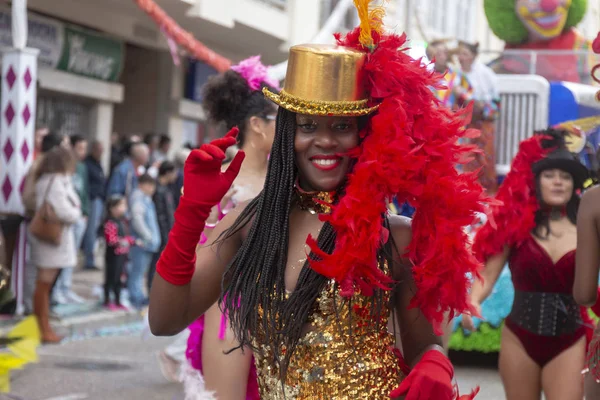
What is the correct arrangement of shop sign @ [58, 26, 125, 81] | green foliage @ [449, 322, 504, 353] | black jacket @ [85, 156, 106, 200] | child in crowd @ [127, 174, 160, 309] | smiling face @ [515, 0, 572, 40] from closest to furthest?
green foliage @ [449, 322, 504, 353]
child in crowd @ [127, 174, 160, 309]
smiling face @ [515, 0, 572, 40]
black jacket @ [85, 156, 106, 200]
shop sign @ [58, 26, 125, 81]

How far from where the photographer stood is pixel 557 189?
4.82 meters

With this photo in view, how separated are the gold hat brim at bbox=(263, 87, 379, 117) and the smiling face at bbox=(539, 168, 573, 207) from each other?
8.45ft

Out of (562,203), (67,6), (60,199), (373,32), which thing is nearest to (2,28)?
(67,6)

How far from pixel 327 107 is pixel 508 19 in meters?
8.50

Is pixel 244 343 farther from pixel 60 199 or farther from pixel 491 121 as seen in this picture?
pixel 491 121

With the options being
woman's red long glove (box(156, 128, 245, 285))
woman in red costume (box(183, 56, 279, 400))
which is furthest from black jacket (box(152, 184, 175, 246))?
woman's red long glove (box(156, 128, 245, 285))

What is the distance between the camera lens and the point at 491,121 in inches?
347

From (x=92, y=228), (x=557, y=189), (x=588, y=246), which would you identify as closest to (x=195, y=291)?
(x=588, y=246)

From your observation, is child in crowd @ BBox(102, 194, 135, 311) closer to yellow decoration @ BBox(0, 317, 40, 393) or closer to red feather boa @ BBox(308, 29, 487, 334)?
yellow decoration @ BBox(0, 317, 40, 393)

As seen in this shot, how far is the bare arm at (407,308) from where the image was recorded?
8.14ft

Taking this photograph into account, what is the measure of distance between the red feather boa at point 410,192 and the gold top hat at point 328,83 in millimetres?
40

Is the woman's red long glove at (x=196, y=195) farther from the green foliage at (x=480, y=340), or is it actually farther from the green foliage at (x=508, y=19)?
the green foliage at (x=508, y=19)

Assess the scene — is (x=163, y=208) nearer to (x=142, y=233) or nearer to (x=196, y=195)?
(x=142, y=233)

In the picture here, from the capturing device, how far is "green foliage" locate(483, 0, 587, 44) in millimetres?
10438
